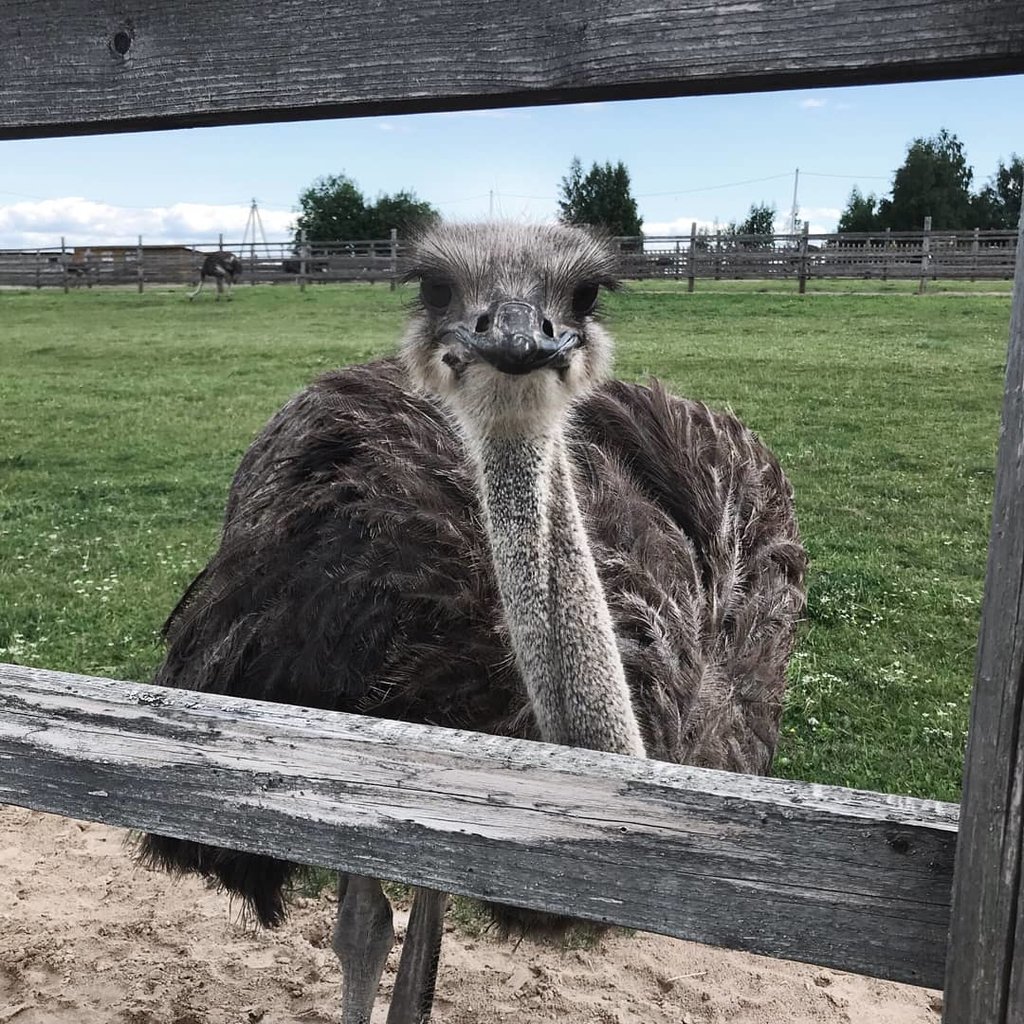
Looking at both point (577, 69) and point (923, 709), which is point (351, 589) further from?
point (923, 709)

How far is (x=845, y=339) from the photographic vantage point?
1409 cm

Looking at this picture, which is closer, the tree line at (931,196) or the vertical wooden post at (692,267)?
the vertical wooden post at (692,267)

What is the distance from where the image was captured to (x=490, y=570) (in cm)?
239

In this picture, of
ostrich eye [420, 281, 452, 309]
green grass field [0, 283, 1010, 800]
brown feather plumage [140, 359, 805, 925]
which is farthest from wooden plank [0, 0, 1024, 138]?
green grass field [0, 283, 1010, 800]

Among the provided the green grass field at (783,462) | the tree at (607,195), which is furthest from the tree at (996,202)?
the tree at (607,195)

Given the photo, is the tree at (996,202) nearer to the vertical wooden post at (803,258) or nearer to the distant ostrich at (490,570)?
the vertical wooden post at (803,258)

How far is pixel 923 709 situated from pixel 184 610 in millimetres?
2702

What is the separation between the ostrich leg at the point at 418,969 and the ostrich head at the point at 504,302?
1.18 m

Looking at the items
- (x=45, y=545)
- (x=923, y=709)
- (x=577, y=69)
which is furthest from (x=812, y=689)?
(x=45, y=545)

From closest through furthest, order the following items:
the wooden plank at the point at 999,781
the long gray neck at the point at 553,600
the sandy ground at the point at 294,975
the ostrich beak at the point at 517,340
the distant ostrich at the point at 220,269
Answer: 1. the wooden plank at the point at 999,781
2. the ostrich beak at the point at 517,340
3. the long gray neck at the point at 553,600
4. the sandy ground at the point at 294,975
5. the distant ostrich at the point at 220,269

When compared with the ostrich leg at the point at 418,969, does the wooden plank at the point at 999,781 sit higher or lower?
higher

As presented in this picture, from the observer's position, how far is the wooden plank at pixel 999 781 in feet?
3.38

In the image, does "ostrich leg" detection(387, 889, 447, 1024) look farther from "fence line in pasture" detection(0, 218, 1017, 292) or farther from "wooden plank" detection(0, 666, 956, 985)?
"fence line in pasture" detection(0, 218, 1017, 292)

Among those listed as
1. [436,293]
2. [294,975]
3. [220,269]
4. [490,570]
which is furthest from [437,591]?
[220,269]
